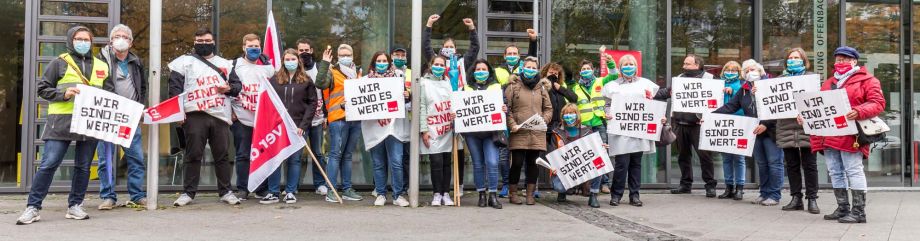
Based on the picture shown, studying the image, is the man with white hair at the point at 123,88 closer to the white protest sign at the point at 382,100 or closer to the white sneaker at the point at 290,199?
the white sneaker at the point at 290,199

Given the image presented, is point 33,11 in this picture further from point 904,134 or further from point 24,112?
point 904,134

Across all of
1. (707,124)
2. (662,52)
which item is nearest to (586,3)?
(662,52)

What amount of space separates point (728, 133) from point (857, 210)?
1.96 metres

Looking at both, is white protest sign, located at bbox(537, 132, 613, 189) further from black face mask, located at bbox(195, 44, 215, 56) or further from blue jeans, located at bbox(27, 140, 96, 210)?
blue jeans, located at bbox(27, 140, 96, 210)

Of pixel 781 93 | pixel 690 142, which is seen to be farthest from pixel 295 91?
pixel 781 93

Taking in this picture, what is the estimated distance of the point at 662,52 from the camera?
39.5 ft

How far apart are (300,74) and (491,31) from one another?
10.8ft

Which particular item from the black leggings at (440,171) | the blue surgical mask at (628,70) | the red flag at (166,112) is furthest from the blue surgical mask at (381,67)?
the blue surgical mask at (628,70)

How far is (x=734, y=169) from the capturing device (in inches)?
414

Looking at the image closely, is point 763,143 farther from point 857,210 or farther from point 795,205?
point 857,210

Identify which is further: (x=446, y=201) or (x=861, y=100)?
(x=446, y=201)

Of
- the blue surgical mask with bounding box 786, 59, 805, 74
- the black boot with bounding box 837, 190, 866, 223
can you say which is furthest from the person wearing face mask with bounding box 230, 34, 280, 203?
the black boot with bounding box 837, 190, 866, 223

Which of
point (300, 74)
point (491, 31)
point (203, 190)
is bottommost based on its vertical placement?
point (203, 190)

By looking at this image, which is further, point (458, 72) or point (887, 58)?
point (887, 58)
